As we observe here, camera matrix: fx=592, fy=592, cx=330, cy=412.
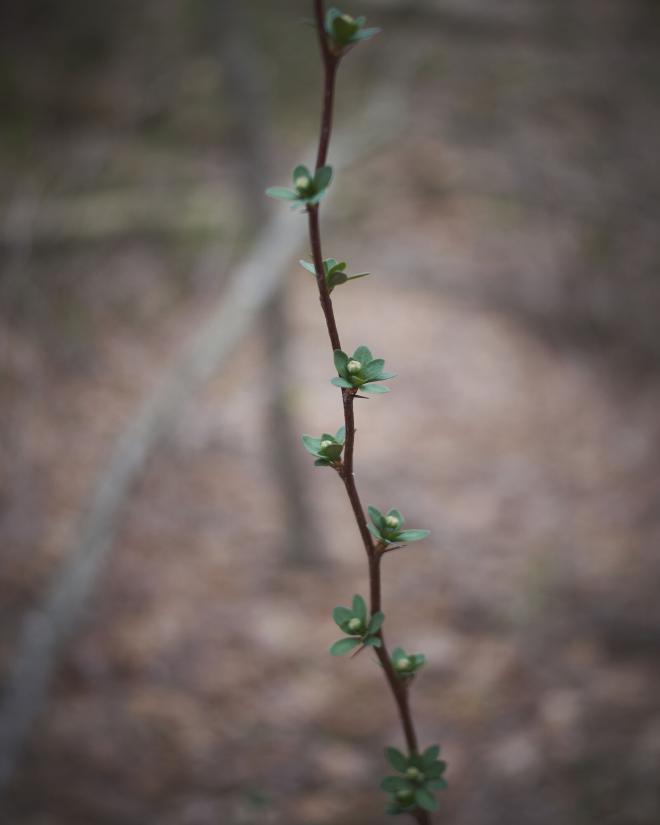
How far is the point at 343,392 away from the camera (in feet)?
2.50

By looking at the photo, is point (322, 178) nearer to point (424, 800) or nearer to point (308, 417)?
point (424, 800)

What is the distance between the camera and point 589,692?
2.52 m

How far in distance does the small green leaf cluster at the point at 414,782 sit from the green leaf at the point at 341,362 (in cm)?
55

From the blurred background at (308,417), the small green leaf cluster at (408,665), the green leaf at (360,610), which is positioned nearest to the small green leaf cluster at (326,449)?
the green leaf at (360,610)

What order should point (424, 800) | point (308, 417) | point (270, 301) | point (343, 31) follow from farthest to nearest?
point (308, 417) < point (270, 301) < point (424, 800) < point (343, 31)

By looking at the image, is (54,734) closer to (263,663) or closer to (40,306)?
(263,663)

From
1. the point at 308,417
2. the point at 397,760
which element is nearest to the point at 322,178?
the point at 397,760

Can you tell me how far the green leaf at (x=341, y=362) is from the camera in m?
0.72

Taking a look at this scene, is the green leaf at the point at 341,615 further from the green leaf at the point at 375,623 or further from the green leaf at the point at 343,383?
the green leaf at the point at 343,383

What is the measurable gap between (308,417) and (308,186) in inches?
153

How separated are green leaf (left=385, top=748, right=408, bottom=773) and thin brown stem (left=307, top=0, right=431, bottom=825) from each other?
2 cm

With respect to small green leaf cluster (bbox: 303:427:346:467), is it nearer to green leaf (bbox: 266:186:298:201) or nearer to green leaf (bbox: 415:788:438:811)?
green leaf (bbox: 266:186:298:201)

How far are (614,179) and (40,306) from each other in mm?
4740

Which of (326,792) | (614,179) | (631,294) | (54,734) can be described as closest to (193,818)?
(326,792)
